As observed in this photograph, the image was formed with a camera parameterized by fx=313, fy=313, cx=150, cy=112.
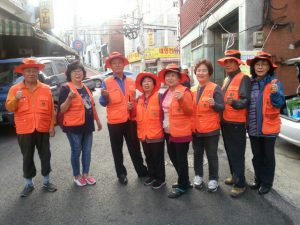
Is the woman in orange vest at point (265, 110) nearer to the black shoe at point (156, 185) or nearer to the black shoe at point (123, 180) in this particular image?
the black shoe at point (156, 185)

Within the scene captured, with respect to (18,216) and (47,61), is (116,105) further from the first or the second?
(47,61)

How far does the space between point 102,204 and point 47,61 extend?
6.19m

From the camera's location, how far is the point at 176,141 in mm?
3869

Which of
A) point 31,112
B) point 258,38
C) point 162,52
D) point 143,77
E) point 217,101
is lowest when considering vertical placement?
point 31,112

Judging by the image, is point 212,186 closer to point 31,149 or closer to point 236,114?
point 236,114

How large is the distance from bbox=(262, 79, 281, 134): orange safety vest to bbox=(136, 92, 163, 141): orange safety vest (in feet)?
4.17

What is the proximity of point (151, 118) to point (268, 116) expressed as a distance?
1425 millimetres

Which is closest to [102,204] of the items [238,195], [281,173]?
[238,195]

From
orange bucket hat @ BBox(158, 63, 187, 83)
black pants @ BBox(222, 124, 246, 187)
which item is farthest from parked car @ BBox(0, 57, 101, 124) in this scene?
black pants @ BBox(222, 124, 246, 187)

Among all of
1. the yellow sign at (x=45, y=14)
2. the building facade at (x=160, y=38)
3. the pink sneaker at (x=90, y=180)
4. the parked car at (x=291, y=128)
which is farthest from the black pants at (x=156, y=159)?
the building facade at (x=160, y=38)

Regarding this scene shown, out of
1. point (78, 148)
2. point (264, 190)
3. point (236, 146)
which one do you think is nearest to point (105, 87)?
point (78, 148)

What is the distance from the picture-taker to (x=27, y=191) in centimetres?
Answer: 424

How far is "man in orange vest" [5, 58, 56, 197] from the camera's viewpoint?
13.3 ft

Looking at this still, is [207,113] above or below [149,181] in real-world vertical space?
above
